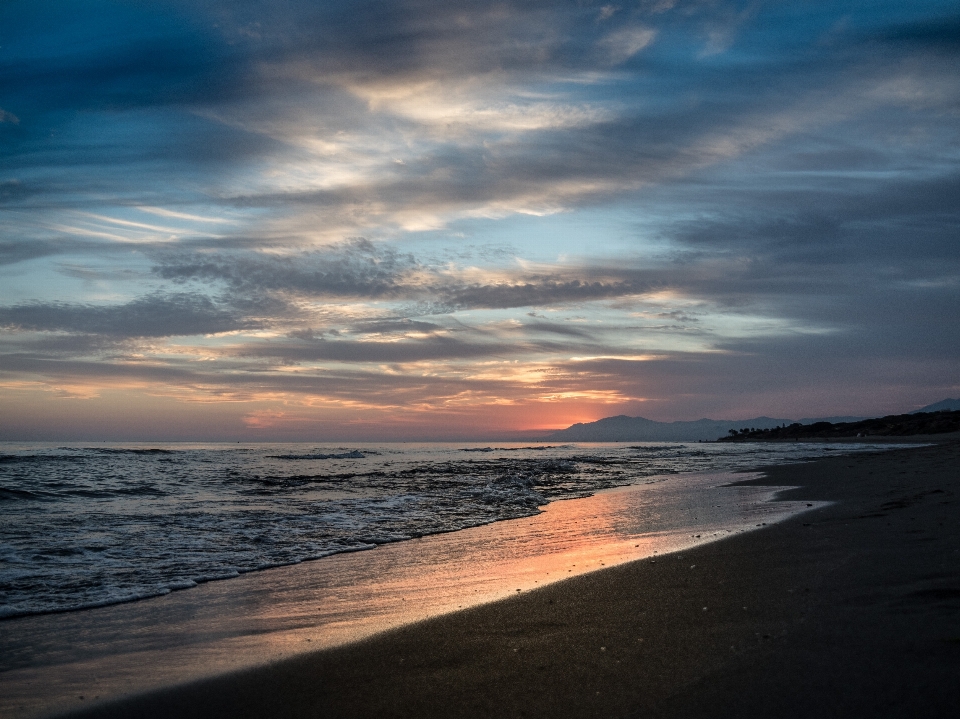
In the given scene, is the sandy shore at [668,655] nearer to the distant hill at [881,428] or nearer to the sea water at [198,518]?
the sea water at [198,518]

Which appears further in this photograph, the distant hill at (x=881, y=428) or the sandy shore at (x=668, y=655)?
the distant hill at (x=881, y=428)

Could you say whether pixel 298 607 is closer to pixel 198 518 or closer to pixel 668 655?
pixel 668 655

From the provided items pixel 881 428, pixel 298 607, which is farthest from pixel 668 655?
pixel 881 428

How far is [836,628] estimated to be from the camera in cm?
373

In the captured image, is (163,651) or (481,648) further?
(163,651)

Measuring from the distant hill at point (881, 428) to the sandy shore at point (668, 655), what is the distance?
201 ft

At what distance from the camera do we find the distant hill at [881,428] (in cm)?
5741

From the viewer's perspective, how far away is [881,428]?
6669cm

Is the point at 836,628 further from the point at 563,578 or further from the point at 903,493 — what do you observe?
the point at 903,493

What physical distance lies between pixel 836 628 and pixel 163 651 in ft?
14.3

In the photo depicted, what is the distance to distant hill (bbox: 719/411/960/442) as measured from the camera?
57.4 meters

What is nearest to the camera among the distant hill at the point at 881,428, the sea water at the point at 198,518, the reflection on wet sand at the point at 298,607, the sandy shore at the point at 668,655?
the sandy shore at the point at 668,655

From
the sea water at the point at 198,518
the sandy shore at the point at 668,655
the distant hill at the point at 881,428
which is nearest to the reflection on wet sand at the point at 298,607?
the sandy shore at the point at 668,655

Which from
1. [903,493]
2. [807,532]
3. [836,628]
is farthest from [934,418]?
[836,628]
